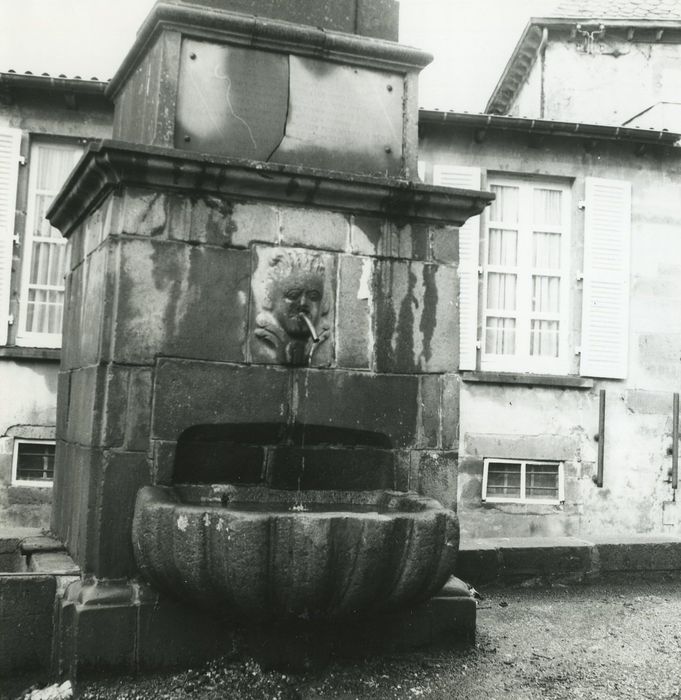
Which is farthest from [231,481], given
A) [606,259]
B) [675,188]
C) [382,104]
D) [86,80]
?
[675,188]

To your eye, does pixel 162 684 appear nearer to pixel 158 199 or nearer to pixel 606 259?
pixel 158 199

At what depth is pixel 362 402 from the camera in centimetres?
384

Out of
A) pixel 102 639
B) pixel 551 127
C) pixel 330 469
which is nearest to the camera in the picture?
pixel 102 639

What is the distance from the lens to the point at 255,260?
374 cm

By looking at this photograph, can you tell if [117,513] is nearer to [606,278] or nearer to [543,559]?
[543,559]

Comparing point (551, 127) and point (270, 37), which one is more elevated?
point (551, 127)

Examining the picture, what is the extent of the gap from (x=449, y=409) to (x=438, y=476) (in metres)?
0.30

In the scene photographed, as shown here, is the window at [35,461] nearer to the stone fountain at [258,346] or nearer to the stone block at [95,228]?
the stone fountain at [258,346]

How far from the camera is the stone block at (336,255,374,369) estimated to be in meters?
3.84

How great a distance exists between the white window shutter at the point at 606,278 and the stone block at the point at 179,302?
6.89 metres

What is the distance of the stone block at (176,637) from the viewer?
334cm

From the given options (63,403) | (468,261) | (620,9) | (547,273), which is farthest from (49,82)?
(620,9)

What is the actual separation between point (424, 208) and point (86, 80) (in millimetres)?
5957

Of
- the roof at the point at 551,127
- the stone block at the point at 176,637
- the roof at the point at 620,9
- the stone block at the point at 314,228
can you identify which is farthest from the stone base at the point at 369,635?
the roof at the point at 620,9
